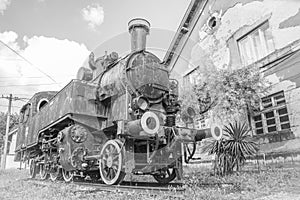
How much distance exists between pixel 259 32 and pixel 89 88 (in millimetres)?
6814

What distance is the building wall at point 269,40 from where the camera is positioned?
7.84 metres

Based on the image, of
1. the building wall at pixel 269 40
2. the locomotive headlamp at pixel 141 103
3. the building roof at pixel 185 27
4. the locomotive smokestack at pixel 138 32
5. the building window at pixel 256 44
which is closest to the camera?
the locomotive headlamp at pixel 141 103

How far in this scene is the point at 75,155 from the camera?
5.72m

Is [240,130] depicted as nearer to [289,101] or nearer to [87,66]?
[289,101]

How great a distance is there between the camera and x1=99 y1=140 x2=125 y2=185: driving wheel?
4754 millimetres

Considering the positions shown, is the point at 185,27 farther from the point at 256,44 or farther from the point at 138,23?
the point at 138,23

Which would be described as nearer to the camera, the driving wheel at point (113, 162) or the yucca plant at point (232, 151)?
the driving wheel at point (113, 162)

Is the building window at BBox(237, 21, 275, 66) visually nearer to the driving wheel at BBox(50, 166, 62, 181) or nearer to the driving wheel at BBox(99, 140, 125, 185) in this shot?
the driving wheel at BBox(99, 140, 125, 185)

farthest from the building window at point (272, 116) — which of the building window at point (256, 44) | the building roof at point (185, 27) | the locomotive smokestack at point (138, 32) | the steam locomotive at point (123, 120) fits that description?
the locomotive smokestack at point (138, 32)

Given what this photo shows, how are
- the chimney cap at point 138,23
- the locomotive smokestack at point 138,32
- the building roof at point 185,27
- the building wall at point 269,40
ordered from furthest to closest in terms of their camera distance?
the building roof at point 185,27, the building wall at point 269,40, the chimney cap at point 138,23, the locomotive smokestack at point 138,32

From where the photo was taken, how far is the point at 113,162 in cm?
495

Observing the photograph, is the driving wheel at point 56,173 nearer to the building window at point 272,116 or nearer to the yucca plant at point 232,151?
the yucca plant at point 232,151

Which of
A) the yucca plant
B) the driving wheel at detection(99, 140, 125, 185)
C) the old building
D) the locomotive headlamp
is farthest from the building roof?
the driving wheel at detection(99, 140, 125, 185)

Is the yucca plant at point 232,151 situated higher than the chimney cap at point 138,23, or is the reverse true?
the chimney cap at point 138,23
